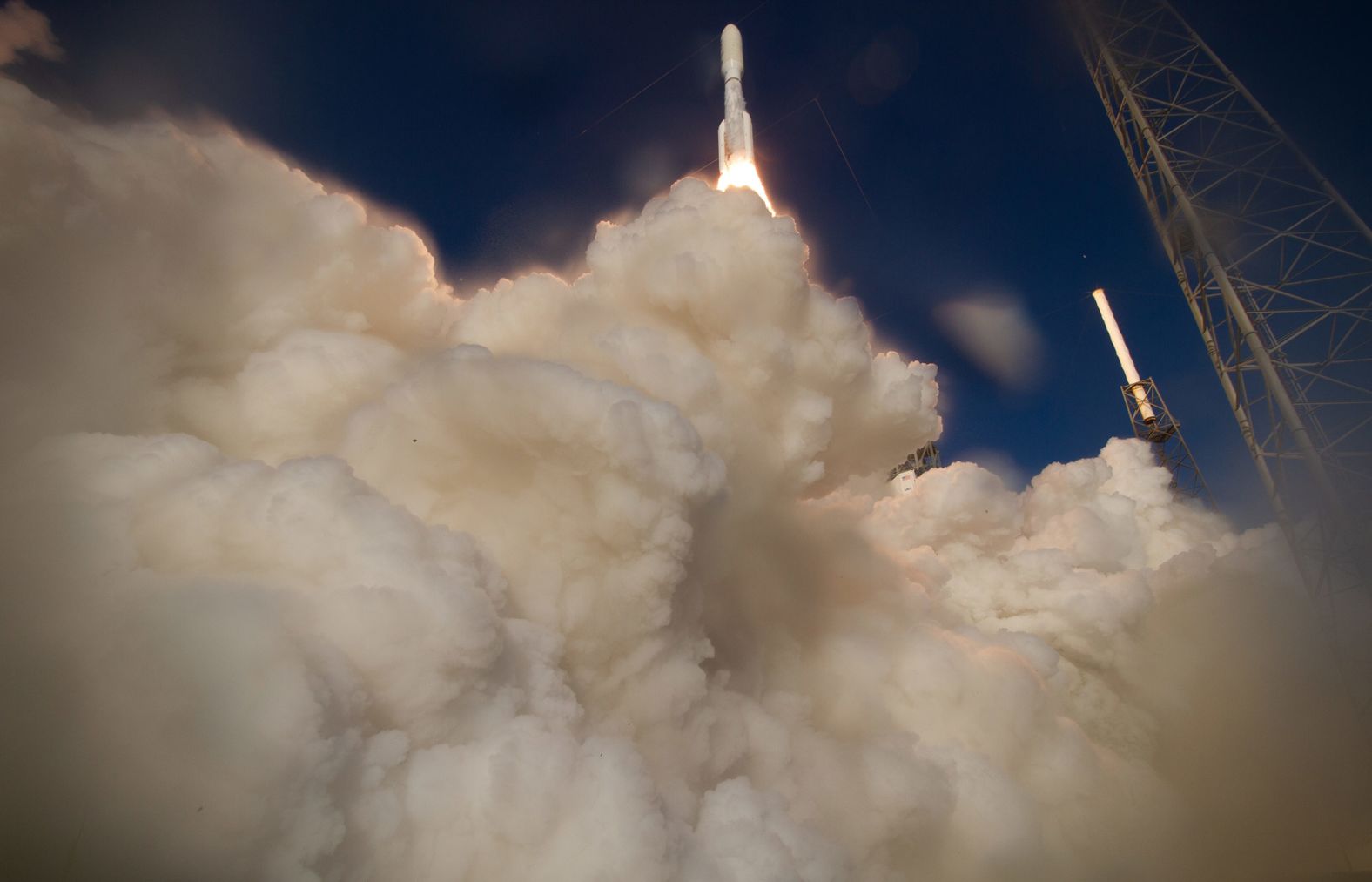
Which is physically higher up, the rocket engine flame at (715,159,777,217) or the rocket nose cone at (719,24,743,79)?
the rocket nose cone at (719,24,743,79)

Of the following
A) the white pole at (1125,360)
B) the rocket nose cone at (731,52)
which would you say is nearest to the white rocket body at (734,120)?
the rocket nose cone at (731,52)

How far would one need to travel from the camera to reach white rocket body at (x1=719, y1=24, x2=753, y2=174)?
87.5ft

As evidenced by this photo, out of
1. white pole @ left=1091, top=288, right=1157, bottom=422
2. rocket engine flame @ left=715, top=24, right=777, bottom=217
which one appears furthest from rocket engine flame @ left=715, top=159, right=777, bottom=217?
white pole @ left=1091, top=288, right=1157, bottom=422

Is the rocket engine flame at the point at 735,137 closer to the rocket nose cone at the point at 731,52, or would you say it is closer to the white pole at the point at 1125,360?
the rocket nose cone at the point at 731,52

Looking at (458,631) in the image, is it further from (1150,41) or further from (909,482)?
(909,482)

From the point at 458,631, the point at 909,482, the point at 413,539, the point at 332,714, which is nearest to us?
the point at 332,714

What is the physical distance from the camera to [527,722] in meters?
12.3

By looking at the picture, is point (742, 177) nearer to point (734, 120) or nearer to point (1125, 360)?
point (734, 120)

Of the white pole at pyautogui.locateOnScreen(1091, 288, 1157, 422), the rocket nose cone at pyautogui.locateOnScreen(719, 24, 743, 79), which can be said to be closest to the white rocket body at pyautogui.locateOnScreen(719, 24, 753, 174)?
the rocket nose cone at pyautogui.locateOnScreen(719, 24, 743, 79)

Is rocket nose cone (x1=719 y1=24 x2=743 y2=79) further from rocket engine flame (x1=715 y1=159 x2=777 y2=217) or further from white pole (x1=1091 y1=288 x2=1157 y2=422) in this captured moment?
white pole (x1=1091 y1=288 x2=1157 y2=422)

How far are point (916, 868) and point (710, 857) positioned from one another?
9250 mm

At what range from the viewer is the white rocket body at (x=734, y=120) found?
87.5 feet

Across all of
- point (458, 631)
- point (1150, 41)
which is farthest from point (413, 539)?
point (1150, 41)

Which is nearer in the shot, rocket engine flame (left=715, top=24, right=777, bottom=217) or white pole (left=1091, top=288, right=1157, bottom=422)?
rocket engine flame (left=715, top=24, right=777, bottom=217)
